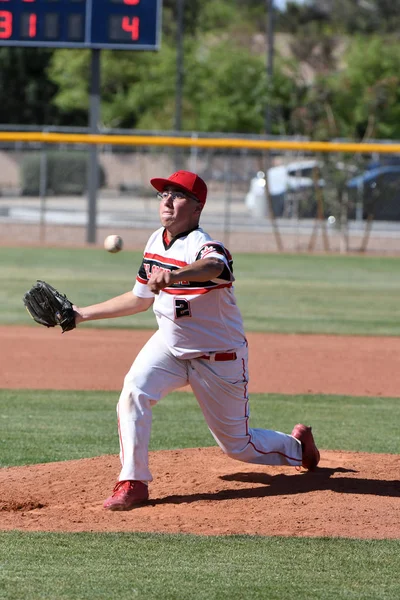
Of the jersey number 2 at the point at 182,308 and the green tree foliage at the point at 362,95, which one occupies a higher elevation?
the green tree foliage at the point at 362,95

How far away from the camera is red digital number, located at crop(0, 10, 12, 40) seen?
18.6 meters

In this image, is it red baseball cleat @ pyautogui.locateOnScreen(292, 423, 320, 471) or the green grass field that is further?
red baseball cleat @ pyautogui.locateOnScreen(292, 423, 320, 471)

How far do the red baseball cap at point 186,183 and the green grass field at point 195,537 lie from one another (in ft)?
5.16

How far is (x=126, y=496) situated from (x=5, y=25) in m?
15.7

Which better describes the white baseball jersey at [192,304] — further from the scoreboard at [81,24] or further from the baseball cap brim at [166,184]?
the scoreboard at [81,24]

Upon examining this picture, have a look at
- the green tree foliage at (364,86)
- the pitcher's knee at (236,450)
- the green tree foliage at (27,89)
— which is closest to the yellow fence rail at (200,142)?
the green tree foliage at (364,86)

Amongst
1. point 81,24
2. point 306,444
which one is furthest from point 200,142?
point 306,444

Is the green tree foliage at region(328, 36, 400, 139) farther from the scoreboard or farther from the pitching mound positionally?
the pitching mound

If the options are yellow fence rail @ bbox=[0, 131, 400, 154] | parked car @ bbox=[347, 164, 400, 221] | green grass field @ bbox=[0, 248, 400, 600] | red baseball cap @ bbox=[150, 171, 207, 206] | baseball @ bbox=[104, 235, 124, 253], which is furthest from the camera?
parked car @ bbox=[347, 164, 400, 221]

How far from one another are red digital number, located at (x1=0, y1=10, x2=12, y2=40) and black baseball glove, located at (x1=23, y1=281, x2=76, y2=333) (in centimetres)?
1485

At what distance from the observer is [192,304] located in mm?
4633

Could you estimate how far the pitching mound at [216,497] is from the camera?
4449mm

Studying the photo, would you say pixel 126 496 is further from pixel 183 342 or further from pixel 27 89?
pixel 27 89

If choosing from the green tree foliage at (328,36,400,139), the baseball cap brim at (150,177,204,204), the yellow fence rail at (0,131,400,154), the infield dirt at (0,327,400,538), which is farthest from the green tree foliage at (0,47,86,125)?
the baseball cap brim at (150,177,204,204)
